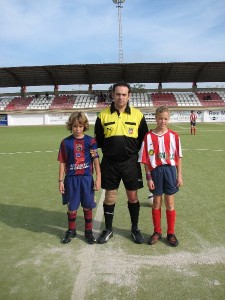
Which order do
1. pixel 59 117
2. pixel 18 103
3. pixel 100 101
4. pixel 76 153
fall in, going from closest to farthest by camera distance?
1. pixel 76 153
2. pixel 59 117
3. pixel 100 101
4. pixel 18 103

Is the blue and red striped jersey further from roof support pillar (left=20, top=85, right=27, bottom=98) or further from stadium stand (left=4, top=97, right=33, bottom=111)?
roof support pillar (left=20, top=85, right=27, bottom=98)

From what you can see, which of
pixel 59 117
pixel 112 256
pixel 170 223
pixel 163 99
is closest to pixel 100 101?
pixel 59 117

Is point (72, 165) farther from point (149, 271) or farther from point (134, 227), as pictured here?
point (149, 271)

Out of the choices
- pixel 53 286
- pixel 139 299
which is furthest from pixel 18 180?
pixel 139 299

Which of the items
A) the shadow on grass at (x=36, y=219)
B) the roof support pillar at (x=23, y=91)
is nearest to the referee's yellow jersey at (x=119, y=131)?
the shadow on grass at (x=36, y=219)

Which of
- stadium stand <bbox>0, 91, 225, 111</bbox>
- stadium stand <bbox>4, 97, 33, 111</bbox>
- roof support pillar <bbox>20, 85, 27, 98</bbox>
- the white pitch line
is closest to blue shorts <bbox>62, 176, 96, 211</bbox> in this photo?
the white pitch line

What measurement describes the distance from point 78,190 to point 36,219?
1241 mm

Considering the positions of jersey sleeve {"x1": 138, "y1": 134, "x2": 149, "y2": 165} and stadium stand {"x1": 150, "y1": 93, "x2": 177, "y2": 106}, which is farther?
stadium stand {"x1": 150, "y1": 93, "x2": 177, "y2": 106}

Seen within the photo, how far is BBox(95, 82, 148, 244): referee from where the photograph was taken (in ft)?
12.3

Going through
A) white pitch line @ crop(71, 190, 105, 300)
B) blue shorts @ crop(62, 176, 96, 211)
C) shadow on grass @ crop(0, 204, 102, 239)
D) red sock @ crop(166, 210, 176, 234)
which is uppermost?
blue shorts @ crop(62, 176, 96, 211)

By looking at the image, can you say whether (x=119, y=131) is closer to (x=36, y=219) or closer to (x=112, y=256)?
(x=112, y=256)

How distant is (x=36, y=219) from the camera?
4.66 meters

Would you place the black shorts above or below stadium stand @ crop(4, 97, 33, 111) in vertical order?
below

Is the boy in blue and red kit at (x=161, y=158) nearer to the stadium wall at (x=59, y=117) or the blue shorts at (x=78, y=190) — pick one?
the blue shorts at (x=78, y=190)
